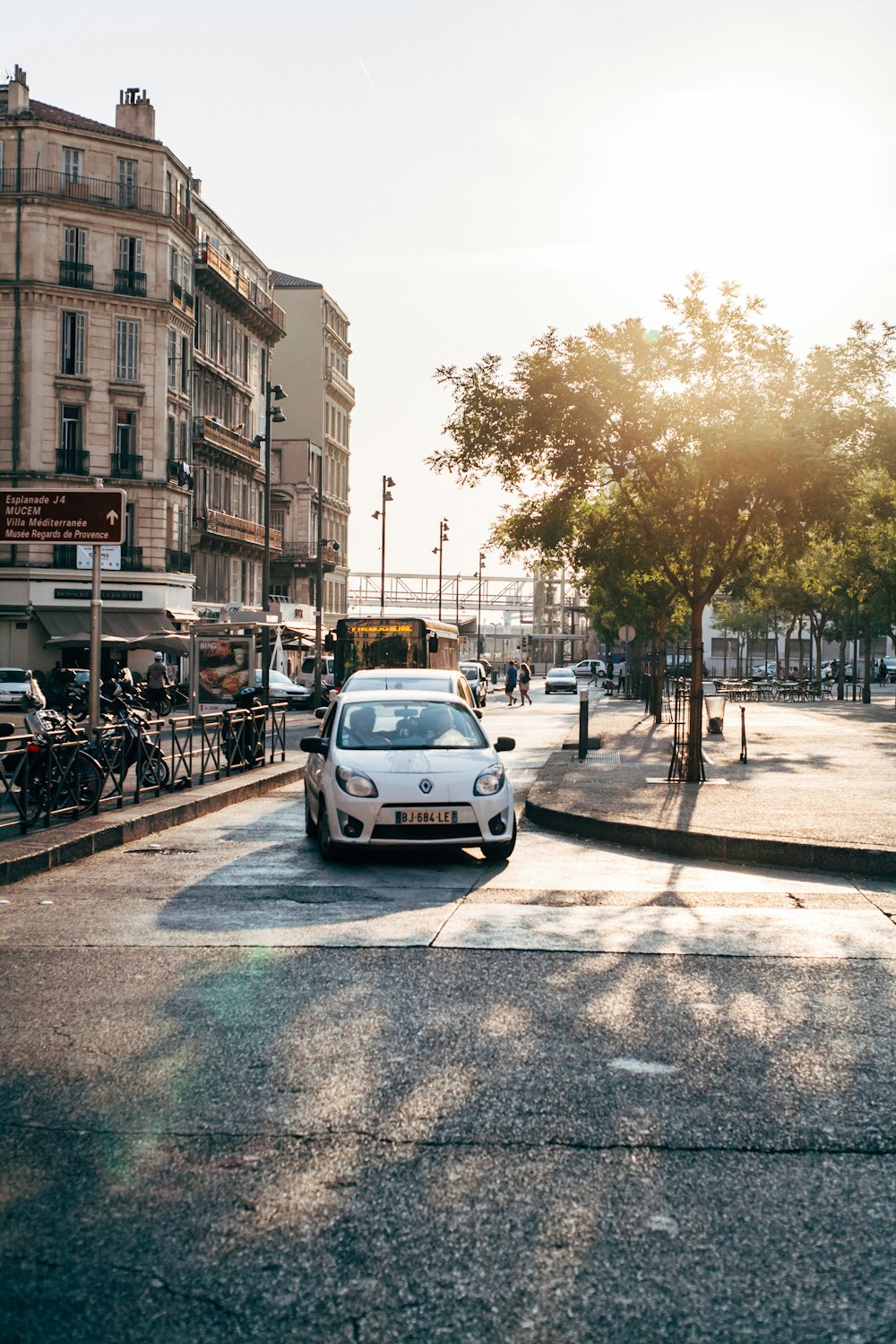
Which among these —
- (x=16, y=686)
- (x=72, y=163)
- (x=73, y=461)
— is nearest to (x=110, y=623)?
(x=73, y=461)

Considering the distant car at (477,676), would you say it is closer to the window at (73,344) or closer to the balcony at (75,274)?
the window at (73,344)

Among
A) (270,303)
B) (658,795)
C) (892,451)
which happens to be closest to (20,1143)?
(658,795)

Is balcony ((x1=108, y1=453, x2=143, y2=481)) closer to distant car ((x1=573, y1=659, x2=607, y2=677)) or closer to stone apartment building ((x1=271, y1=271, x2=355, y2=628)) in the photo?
stone apartment building ((x1=271, y1=271, x2=355, y2=628))

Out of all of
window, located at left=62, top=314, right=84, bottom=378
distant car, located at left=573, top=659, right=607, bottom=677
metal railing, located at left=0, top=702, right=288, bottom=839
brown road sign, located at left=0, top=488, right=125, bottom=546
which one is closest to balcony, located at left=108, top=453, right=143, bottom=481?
window, located at left=62, top=314, right=84, bottom=378

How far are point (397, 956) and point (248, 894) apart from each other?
2.57 metres

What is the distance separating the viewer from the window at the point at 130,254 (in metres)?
50.9

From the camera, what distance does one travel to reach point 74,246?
50094 mm

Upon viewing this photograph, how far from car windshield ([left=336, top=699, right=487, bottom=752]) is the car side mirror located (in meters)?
0.16

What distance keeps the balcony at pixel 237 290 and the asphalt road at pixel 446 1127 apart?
165 ft

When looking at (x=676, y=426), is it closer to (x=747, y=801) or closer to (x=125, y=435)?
(x=747, y=801)

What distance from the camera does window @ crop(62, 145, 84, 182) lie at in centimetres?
4972

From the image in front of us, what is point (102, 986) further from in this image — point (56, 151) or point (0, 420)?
point (56, 151)

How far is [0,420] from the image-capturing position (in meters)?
48.7

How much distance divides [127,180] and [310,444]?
28834mm
